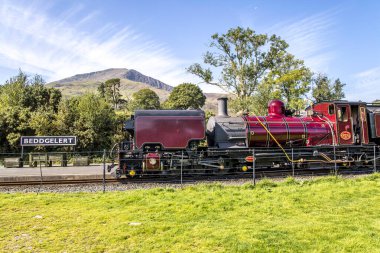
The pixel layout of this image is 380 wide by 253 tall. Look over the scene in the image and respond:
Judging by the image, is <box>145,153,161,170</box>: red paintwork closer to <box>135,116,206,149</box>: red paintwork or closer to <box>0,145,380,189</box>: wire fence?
<box>0,145,380,189</box>: wire fence

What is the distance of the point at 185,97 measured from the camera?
216 ft

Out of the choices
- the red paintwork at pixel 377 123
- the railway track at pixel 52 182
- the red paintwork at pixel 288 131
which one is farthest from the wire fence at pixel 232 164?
the red paintwork at pixel 377 123

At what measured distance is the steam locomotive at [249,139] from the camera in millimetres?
13781

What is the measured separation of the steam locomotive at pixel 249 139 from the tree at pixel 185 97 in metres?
48.7

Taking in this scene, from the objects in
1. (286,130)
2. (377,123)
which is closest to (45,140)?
(286,130)

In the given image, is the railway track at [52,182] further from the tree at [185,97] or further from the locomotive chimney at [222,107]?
the tree at [185,97]

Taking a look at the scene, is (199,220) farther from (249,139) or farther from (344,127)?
(344,127)

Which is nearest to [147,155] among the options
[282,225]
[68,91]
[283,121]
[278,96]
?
[283,121]

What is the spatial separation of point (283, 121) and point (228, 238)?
35.7 feet

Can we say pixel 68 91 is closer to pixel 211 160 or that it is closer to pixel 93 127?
pixel 93 127

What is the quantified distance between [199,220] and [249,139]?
26.9ft

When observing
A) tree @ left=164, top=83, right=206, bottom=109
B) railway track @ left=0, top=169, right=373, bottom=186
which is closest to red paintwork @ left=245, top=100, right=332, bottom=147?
railway track @ left=0, top=169, right=373, bottom=186

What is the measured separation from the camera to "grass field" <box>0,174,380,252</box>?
18.2 ft

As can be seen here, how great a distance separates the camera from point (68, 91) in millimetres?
192625
